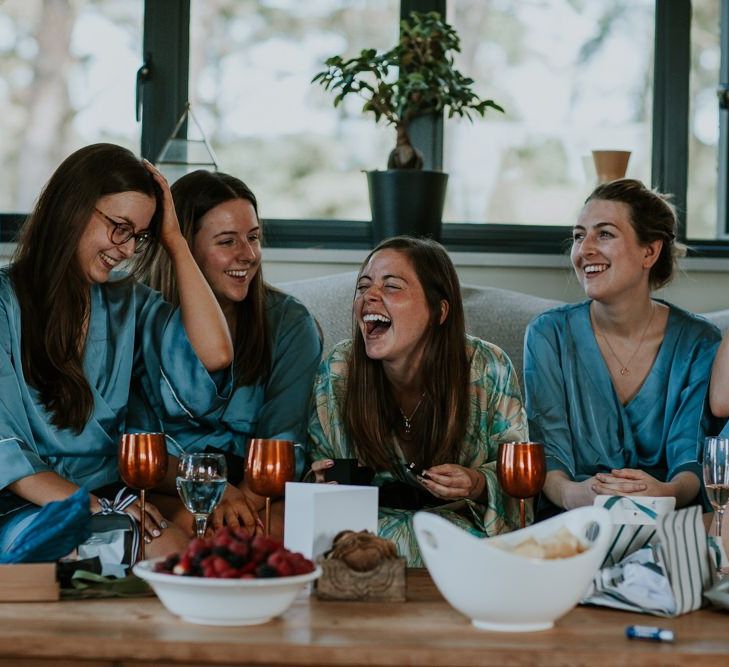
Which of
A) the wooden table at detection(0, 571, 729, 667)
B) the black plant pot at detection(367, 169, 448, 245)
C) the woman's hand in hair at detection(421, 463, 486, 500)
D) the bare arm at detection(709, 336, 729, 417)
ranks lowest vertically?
the wooden table at detection(0, 571, 729, 667)

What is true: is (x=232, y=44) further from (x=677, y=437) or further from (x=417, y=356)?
(x=677, y=437)

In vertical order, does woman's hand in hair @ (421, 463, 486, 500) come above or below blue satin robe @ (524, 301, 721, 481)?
below

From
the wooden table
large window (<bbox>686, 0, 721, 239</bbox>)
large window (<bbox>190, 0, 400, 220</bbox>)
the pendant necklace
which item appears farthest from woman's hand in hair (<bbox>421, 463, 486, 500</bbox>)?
large window (<bbox>686, 0, 721, 239</bbox>)

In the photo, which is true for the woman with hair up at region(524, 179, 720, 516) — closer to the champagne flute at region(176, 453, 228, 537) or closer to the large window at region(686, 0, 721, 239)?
the large window at region(686, 0, 721, 239)

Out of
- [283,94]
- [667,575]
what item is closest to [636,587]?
[667,575]

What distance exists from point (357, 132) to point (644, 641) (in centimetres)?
276

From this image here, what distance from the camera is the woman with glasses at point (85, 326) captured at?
2.58 meters

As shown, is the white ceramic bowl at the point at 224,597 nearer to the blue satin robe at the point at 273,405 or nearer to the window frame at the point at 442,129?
the blue satin robe at the point at 273,405

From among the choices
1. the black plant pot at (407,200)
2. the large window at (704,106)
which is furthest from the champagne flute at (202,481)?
the large window at (704,106)

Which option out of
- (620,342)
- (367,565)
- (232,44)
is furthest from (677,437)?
(232,44)

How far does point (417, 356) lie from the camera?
287cm

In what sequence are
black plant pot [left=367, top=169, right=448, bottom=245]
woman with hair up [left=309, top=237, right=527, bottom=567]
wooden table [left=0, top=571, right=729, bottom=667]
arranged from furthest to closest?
1. black plant pot [left=367, top=169, right=448, bottom=245]
2. woman with hair up [left=309, top=237, right=527, bottom=567]
3. wooden table [left=0, top=571, right=729, bottom=667]

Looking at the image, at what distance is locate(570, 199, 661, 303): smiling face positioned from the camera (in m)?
3.10

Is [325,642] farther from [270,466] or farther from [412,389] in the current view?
[412,389]
